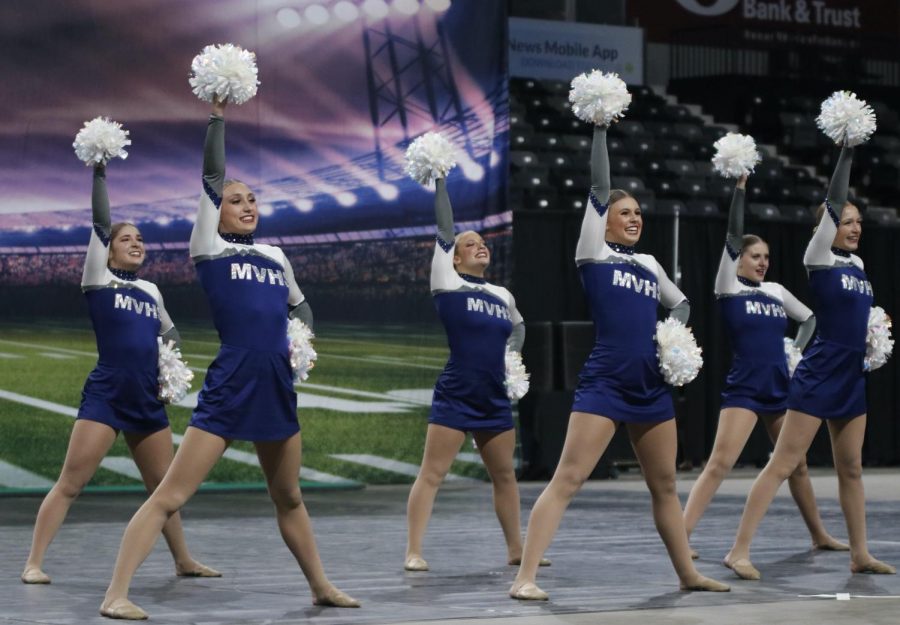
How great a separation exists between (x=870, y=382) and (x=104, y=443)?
438 inches

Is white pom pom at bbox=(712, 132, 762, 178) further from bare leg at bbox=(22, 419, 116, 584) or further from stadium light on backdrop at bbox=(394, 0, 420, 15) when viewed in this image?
stadium light on backdrop at bbox=(394, 0, 420, 15)

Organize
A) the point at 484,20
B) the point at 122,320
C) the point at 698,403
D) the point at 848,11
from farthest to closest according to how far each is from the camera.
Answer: the point at 848,11, the point at 698,403, the point at 484,20, the point at 122,320

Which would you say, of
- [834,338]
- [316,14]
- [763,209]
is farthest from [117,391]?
[763,209]

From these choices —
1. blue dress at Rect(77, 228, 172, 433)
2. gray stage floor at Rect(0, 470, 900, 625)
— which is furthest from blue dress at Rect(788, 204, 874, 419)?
blue dress at Rect(77, 228, 172, 433)

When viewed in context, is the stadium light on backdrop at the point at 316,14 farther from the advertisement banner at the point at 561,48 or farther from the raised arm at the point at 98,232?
the advertisement banner at the point at 561,48

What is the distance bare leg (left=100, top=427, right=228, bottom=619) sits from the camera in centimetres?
594

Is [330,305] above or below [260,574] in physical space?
above

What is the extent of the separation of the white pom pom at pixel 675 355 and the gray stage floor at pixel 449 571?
0.90 m

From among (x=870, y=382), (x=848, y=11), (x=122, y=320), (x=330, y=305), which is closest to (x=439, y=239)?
(x=122, y=320)

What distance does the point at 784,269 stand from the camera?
54.1 ft

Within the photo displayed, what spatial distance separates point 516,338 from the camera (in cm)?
861

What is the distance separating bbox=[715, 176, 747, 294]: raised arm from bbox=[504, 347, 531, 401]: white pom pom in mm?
1089

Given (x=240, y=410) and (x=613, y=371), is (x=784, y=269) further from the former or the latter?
(x=240, y=410)

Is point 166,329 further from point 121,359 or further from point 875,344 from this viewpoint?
point 875,344
